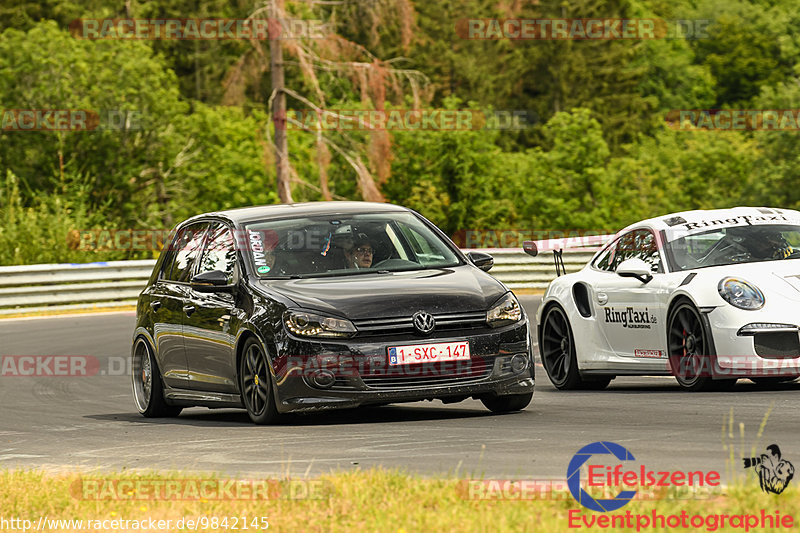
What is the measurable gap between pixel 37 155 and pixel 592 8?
53140 millimetres

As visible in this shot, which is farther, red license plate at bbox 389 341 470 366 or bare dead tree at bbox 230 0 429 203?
bare dead tree at bbox 230 0 429 203

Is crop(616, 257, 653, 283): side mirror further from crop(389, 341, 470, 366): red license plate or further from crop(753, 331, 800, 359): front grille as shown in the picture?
crop(389, 341, 470, 366): red license plate

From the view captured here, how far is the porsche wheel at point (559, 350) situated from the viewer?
505 inches

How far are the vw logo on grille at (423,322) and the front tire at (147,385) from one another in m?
3.09

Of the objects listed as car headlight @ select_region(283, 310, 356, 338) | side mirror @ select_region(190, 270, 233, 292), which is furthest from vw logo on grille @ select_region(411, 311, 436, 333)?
side mirror @ select_region(190, 270, 233, 292)

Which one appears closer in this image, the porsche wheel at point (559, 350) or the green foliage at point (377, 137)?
the porsche wheel at point (559, 350)

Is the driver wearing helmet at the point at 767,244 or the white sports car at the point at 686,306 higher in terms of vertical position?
the driver wearing helmet at the point at 767,244

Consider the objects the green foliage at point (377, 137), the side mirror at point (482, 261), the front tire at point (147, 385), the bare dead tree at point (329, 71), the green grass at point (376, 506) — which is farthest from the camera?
the green foliage at point (377, 137)

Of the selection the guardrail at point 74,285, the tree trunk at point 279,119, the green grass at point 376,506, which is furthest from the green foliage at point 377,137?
the green grass at point 376,506

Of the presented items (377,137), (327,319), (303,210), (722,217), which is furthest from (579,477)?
(377,137)

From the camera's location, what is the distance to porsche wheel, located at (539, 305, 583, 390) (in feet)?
42.1

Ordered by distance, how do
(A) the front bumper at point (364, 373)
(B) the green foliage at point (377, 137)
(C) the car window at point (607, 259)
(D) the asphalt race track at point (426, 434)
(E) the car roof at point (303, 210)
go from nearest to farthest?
(D) the asphalt race track at point (426, 434)
(A) the front bumper at point (364, 373)
(E) the car roof at point (303, 210)
(C) the car window at point (607, 259)
(B) the green foliage at point (377, 137)

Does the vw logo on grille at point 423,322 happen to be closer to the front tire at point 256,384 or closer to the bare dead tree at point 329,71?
the front tire at point 256,384

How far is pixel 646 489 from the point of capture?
21.1 ft
